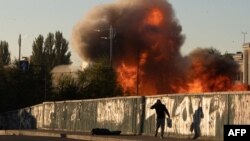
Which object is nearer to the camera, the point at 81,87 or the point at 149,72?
the point at 81,87

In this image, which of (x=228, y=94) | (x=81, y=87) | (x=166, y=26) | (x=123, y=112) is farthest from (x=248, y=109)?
(x=166, y=26)

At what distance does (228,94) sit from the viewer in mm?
26156

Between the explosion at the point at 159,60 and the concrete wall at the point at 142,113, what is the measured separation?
29.5 meters

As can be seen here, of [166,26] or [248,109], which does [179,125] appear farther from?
[166,26]

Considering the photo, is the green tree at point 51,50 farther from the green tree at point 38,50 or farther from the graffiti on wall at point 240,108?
the graffiti on wall at point 240,108

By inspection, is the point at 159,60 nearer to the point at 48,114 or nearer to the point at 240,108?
the point at 48,114

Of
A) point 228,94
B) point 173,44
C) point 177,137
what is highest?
point 173,44

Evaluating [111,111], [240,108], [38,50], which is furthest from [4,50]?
[240,108]

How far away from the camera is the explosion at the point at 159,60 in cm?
7869

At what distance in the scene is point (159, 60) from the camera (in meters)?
82.2

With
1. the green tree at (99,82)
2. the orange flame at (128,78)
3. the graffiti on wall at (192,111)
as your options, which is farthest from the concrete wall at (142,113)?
the orange flame at (128,78)

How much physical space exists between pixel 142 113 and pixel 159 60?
161 feet

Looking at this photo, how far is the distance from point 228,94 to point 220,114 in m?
0.92

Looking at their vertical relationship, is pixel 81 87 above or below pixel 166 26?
below
